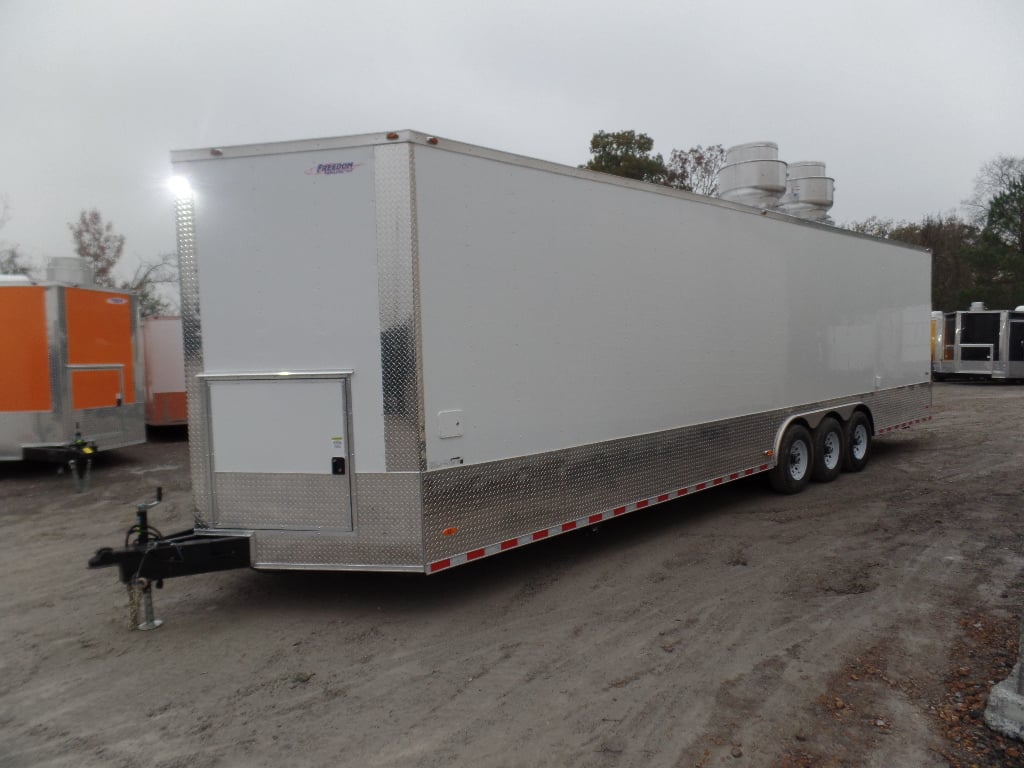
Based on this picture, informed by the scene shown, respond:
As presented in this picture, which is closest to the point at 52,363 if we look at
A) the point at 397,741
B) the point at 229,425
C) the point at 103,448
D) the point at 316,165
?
the point at 103,448

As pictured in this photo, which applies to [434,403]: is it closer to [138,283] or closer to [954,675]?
[954,675]

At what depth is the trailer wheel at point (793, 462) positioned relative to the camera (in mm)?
7777

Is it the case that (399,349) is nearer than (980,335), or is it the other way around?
(399,349)

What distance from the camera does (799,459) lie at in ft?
27.0

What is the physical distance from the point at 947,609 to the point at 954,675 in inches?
41.9

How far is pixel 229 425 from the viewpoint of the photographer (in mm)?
4652

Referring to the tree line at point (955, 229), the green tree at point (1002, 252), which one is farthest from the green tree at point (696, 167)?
the green tree at point (1002, 252)

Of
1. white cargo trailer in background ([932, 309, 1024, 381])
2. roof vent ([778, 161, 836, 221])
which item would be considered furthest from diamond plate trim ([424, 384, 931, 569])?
white cargo trailer in background ([932, 309, 1024, 381])

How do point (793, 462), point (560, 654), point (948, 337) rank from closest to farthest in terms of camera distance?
point (560, 654)
point (793, 462)
point (948, 337)

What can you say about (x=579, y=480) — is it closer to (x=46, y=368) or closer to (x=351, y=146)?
(x=351, y=146)

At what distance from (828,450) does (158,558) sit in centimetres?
755

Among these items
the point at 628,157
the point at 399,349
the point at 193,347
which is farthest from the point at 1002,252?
the point at 193,347

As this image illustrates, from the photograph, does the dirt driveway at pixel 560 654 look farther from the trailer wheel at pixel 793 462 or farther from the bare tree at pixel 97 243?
the bare tree at pixel 97 243

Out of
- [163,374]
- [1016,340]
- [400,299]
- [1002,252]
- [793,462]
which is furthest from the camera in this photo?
[1002,252]
